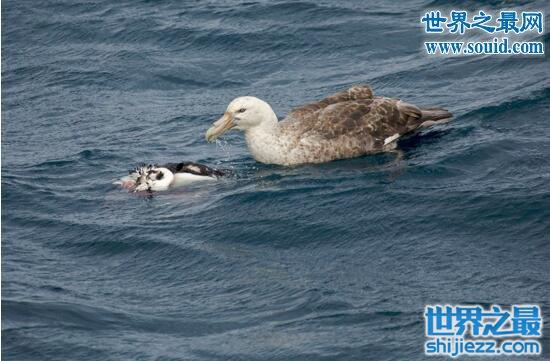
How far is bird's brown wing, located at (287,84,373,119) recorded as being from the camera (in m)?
18.1

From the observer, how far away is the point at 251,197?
56.0ft

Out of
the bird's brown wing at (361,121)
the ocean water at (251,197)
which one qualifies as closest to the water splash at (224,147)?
the ocean water at (251,197)

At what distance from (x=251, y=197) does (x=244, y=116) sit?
1.38 metres

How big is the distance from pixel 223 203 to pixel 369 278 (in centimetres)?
325

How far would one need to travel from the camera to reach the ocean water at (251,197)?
13.5 metres

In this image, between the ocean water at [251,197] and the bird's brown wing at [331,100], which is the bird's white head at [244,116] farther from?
the ocean water at [251,197]

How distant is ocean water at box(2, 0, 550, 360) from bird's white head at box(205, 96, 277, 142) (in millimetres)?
678

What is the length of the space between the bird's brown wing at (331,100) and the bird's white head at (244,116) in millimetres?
354

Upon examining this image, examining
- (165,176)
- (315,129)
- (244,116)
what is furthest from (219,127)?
(315,129)

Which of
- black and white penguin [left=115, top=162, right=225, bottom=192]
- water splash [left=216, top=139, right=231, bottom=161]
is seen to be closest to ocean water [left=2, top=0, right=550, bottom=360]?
water splash [left=216, top=139, right=231, bottom=161]

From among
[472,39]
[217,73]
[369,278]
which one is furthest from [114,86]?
[369,278]

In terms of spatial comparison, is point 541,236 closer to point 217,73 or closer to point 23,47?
point 217,73

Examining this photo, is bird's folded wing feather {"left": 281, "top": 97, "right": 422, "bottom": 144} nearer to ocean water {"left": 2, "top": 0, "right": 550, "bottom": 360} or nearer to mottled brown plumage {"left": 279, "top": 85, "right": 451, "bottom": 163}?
mottled brown plumage {"left": 279, "top": 85, "right": 451, "bottom": 163}

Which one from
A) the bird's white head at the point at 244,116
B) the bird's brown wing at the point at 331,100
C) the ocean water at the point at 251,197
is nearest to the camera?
the ocean water at the point at 251,197
